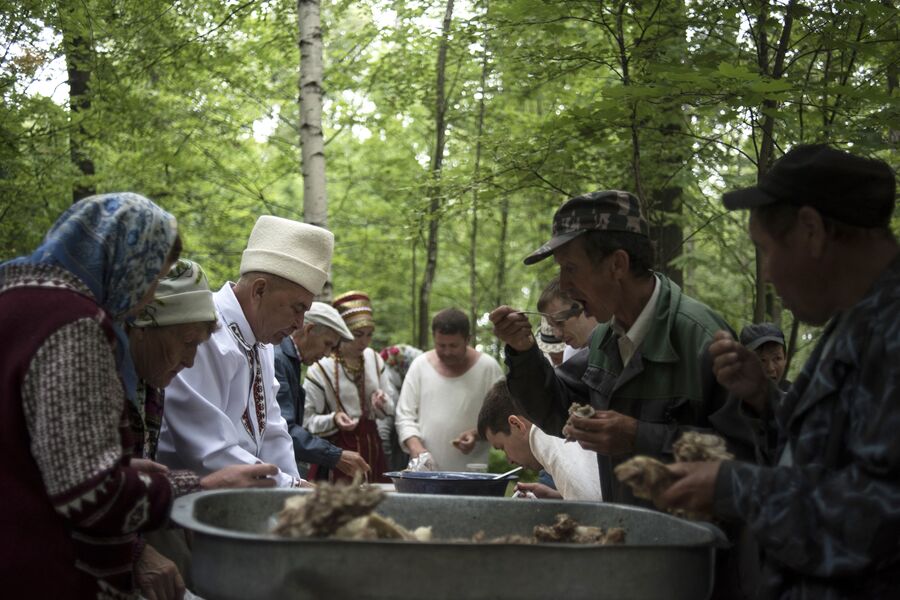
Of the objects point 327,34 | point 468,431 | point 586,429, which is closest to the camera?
point 586,429

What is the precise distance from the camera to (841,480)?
190 cm

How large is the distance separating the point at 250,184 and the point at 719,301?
5852mm

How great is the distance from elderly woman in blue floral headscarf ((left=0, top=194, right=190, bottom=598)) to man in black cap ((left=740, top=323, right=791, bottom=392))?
3.95 meters

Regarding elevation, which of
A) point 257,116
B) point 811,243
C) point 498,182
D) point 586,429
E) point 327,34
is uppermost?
point 327,34

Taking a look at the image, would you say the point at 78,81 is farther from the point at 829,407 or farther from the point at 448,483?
the point at 829,407

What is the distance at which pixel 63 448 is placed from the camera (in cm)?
211

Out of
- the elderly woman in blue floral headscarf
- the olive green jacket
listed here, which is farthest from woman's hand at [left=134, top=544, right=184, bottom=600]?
the olive green jacket

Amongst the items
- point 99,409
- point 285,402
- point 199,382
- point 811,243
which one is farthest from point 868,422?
point 285,402

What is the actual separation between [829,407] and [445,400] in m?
5.57

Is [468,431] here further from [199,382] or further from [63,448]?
[63,448]

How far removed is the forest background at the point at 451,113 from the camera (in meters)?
4.74

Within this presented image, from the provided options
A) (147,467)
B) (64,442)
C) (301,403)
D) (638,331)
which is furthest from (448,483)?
(301,403)

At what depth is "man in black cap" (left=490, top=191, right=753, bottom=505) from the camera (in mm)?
2836

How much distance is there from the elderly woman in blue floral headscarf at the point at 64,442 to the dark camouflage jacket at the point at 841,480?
132 cm
